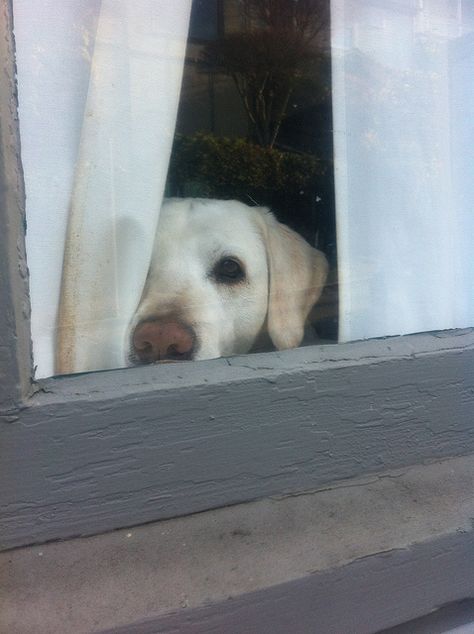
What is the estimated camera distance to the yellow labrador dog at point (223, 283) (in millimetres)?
1870

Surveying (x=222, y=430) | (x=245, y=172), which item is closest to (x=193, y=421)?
(x=222, y=430)

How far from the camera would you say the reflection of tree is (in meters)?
2.17

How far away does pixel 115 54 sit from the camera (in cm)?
156

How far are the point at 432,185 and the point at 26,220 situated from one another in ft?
4.15

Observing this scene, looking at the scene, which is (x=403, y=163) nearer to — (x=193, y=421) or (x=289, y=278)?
(x=289, y=278)

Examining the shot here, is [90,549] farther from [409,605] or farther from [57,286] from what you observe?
[409,605]

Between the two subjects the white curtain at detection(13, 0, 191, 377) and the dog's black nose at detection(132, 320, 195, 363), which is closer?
the white curtain at detection(13, 0, 191, 377)

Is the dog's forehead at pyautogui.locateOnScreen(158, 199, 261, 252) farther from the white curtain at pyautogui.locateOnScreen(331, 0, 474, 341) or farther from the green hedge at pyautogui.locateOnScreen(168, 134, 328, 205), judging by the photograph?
the white curtain at pyautogui.locateOnScreen(331, 0, 474, 341)

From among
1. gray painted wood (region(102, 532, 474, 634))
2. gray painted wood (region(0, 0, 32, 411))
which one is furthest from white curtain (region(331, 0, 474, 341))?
gray painted wood (region(0, 0, 32, 411))

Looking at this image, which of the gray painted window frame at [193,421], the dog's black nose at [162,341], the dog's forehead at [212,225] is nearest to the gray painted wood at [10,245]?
the gray painted window frame at [193,421]

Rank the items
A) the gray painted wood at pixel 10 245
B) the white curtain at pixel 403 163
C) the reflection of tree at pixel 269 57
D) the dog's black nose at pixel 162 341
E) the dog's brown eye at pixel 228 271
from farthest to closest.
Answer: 1. the dog's brown eye at pixel 228 271
2. the reflection of tree at pixel 269 57
3. the white curtain at pixel 403 163
4. the dog's black nose at pixel 162 341
5. the gray painted wood at pixel 10 245

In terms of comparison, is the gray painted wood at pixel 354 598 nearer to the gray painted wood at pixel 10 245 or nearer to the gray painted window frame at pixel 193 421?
the gray painted window frame at pixel 193 421

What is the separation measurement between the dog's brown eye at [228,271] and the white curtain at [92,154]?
1.87 feet

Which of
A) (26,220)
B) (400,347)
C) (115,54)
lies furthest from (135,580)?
(115,54)
